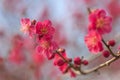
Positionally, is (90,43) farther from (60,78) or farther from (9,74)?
(9,74)

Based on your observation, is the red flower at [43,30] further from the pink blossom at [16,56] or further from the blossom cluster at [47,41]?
the pink blossom at [16,56]

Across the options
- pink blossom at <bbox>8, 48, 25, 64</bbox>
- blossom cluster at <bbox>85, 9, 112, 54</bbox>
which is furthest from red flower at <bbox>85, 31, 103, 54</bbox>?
pink blossom at <bbox>8, 48, 25, 64</bbox>

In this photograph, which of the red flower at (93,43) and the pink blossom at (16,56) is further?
the pink blossom at (16,56)

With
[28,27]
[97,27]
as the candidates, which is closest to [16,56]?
[28,27]

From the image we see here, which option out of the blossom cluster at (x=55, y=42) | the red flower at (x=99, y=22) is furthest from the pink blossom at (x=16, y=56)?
the red flower at (x=99, y=22)

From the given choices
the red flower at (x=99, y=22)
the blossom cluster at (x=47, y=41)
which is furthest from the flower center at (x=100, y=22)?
the blossom cluster at (x=47, y=41)

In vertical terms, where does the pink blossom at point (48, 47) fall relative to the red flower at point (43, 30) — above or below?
below

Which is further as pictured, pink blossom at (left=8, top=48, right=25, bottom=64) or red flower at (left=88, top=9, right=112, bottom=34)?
pink blossom at (left=8, top=48, right=25, bottom=64)

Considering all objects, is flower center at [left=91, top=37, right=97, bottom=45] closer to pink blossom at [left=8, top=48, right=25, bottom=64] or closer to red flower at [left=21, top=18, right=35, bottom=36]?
red flower at [left=21, top=18, right=35, bottom=36]

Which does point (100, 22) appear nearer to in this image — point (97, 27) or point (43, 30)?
point (97, 27)

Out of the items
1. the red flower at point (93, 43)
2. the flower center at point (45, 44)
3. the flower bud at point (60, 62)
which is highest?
the flower center at point (45, 44)
